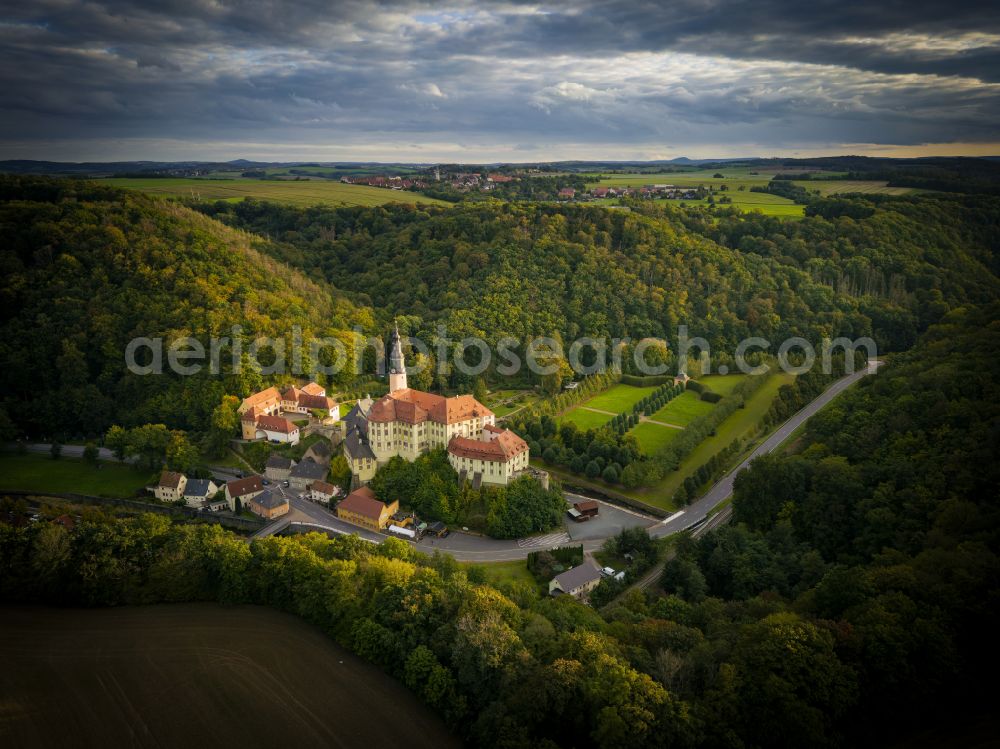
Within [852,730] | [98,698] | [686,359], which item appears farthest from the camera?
[686,359]

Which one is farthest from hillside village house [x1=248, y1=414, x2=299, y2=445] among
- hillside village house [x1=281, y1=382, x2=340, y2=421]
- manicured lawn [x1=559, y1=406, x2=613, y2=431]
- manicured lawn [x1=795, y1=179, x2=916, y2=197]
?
manicured lawn [x1=795, y1=179, x2=916, y2=197]

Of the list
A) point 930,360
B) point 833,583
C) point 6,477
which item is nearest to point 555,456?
point 833,583

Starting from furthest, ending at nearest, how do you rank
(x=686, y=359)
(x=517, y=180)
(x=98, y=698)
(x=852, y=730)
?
1. (x=517, y=180)
2. (x=686, y=359)
3. (x=98, y=698)
4. (x=852, y=730)

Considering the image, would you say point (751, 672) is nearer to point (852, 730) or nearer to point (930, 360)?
point (852, 730)

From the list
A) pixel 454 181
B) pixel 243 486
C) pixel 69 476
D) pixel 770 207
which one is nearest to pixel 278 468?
pixel 243 486

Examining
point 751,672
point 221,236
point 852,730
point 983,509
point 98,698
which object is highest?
point 221,236

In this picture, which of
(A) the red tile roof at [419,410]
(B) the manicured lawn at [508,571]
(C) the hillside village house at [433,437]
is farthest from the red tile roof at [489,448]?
(B) the manicured lawn at [508,571]
